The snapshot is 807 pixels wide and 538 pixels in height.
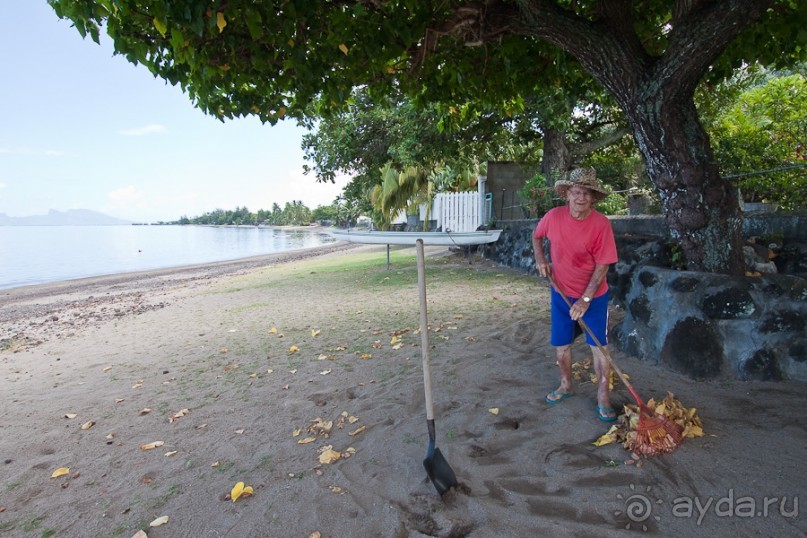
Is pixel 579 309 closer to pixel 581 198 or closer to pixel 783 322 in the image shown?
pixel 581 198

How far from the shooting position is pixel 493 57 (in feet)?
20.3

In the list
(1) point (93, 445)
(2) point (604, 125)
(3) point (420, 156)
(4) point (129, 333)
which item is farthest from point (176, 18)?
(2) point (604, 125)

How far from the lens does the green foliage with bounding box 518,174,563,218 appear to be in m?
11.3

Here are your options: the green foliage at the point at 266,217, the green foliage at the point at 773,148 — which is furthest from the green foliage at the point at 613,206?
the green foliage at the point at 266,217

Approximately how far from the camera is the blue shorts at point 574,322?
11.7 ft

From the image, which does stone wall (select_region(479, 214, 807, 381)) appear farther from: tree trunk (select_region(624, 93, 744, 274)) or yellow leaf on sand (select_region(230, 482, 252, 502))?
yellow leaf on sand (select_region(230, 482, 252, 502))

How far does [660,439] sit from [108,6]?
5.16 meters

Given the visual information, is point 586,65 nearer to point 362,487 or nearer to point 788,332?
point 788,332

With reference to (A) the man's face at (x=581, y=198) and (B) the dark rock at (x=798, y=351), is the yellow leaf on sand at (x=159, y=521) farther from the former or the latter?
(B) the dark rock at (x=798, y=351)

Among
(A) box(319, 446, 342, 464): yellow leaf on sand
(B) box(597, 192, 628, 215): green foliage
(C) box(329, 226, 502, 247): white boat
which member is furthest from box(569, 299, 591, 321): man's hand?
(B) box(597, 192, 628, 215): green foliage

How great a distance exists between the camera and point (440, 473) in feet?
9.25

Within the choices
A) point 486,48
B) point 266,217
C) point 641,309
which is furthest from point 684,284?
point 266,217

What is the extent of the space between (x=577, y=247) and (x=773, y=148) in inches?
287

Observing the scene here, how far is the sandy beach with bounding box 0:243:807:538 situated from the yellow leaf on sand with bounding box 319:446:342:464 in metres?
0.02
